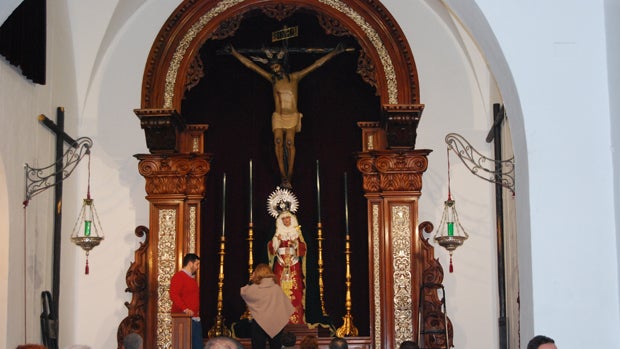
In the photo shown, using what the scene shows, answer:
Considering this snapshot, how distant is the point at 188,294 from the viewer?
10.1 m

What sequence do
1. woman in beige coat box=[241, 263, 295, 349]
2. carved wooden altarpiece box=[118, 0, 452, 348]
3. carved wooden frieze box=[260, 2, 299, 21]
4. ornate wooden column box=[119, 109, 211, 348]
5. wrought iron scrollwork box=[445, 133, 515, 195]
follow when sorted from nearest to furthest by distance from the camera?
wrought iron scrollwork box=[445, 133, 515, 195] < woman in beige coat box=[241, 263, 295, 349] < carved wooden altarpiece box=[118, 0, 452, 348] < ornate wooden column box=[119, 109, 211, 348] < carved wooden frieze box=[260, 2, 299, 21]

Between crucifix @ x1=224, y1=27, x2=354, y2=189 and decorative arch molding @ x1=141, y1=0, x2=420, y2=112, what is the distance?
0.49 meters

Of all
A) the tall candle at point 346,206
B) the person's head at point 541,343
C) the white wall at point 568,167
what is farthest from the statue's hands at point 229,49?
the person's head at point 541,343

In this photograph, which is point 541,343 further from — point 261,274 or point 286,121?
point 286,121

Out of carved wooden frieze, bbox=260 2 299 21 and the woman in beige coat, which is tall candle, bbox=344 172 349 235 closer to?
the woman in beige coat

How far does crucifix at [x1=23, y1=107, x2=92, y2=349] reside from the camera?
33.8ft

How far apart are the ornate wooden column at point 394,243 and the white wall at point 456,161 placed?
1.74ft

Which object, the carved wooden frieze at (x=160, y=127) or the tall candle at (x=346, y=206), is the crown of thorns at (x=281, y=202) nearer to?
the tall candle at (x=346, y=206)

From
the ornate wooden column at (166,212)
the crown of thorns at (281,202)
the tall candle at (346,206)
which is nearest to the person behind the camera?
the ornate wooden column at (166,212)

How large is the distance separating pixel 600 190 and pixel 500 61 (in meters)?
1.03

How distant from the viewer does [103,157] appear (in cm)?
1224

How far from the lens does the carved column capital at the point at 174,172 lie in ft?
38.5

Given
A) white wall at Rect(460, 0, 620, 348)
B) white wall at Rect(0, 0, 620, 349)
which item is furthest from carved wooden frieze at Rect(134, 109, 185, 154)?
white wall at Rect(460, 0, 620, 348)

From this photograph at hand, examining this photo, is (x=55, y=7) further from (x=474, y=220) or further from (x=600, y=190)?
(x=600, y=190)
